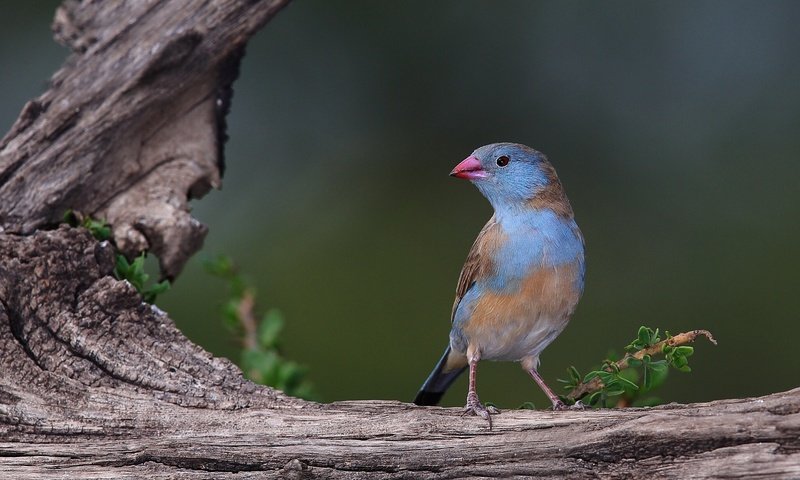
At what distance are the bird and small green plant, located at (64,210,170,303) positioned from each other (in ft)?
3.89

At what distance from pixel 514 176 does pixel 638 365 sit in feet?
3.50

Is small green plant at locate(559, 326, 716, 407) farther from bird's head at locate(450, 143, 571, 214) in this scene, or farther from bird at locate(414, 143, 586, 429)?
bird's head at locate(450, 143, 571, 214)

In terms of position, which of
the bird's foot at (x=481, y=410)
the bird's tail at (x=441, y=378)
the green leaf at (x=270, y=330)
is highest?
the green leaf at (x=270, y=330)

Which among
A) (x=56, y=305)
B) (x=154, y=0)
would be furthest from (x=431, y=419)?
(x=154, y=0)

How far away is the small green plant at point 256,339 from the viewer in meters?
4.36

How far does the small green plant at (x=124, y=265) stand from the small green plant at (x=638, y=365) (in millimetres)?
1581

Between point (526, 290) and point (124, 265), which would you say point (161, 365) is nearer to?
point (124, 265)

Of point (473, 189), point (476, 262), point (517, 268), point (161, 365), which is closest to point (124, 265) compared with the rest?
point (161, 365)

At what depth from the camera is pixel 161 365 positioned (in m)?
3.73

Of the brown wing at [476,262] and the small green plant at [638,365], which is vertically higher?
the brown wing at [476,262]

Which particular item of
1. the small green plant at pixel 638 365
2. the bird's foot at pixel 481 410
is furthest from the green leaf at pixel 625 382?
the bird's foot at pixel 481 410

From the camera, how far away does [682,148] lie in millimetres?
6762

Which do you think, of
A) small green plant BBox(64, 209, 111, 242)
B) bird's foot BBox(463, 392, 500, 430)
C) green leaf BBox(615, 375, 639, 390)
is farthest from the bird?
small green plant BBox(64, 209, 111, 242)

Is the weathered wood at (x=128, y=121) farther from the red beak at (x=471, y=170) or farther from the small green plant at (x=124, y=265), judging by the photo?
the red beak at (x=471, y=170)
